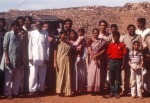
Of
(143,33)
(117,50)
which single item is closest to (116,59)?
(117,50)

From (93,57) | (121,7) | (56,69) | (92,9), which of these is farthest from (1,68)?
(121,7)

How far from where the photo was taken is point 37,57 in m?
9.65

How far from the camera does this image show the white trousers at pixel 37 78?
9.70 m

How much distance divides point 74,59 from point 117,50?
4.37ft

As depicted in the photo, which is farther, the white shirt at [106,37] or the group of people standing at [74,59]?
the white shirt at [106,37]

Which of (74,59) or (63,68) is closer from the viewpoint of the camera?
(63,68)

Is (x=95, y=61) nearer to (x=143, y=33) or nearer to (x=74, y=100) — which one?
(x=74, y=100)

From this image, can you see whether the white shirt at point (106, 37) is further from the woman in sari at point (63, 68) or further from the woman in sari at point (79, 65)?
the woman in sari at point (63, 68)

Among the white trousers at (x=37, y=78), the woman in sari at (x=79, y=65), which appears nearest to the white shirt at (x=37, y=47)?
the white trousers at (x=37, y=78)

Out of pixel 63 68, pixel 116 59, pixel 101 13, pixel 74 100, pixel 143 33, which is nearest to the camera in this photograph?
pixel 74 100

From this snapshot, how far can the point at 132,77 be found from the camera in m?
9.41

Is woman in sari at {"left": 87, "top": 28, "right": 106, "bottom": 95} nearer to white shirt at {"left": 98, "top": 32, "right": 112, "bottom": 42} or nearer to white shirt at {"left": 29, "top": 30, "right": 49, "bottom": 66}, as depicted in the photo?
white shirt at {"left": 98, "top": 32, "right": 112, "bottom": 42}

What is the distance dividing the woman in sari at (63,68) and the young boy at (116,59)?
1.17m

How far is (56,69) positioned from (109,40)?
5.57ft
